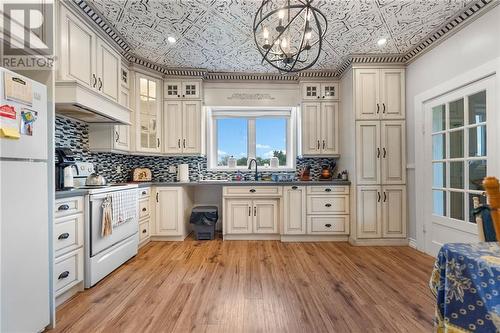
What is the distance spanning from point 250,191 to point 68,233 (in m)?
A: 2.20

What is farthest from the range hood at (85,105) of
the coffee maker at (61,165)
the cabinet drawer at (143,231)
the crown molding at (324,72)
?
the cabinet drawer at (143,231)

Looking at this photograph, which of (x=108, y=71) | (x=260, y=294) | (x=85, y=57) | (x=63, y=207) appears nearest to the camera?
(x=63, y=207)

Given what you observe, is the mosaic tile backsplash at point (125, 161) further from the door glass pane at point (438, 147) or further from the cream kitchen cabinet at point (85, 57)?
the door glass pane at point (438, 147)

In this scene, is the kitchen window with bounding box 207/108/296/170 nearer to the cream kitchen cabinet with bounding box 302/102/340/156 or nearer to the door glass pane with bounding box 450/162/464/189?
the cream kitchen cabinet with bounding box 302/102/340/156

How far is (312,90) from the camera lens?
3812 millimetres

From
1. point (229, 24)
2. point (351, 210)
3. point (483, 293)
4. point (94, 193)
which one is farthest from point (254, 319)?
point (229, 24)

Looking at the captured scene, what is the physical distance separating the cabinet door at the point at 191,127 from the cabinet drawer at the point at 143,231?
4.06 ft

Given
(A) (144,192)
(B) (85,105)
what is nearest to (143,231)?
(A) (144,192)

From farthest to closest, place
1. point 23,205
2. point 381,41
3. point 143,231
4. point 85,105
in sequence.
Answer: point 143,231 < point 381,41 < point 85,105 < point 23,205

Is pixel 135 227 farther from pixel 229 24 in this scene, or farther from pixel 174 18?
pixel 229 24

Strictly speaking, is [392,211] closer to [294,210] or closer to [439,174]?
[439,174]

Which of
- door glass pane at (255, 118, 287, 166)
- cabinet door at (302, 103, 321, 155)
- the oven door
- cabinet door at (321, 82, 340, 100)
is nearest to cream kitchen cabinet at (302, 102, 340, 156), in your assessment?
cabinet door at (302, 103, 321, 155)

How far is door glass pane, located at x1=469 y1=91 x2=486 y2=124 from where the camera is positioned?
2203 millimetres

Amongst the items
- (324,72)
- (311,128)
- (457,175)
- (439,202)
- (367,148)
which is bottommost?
(439,202)
